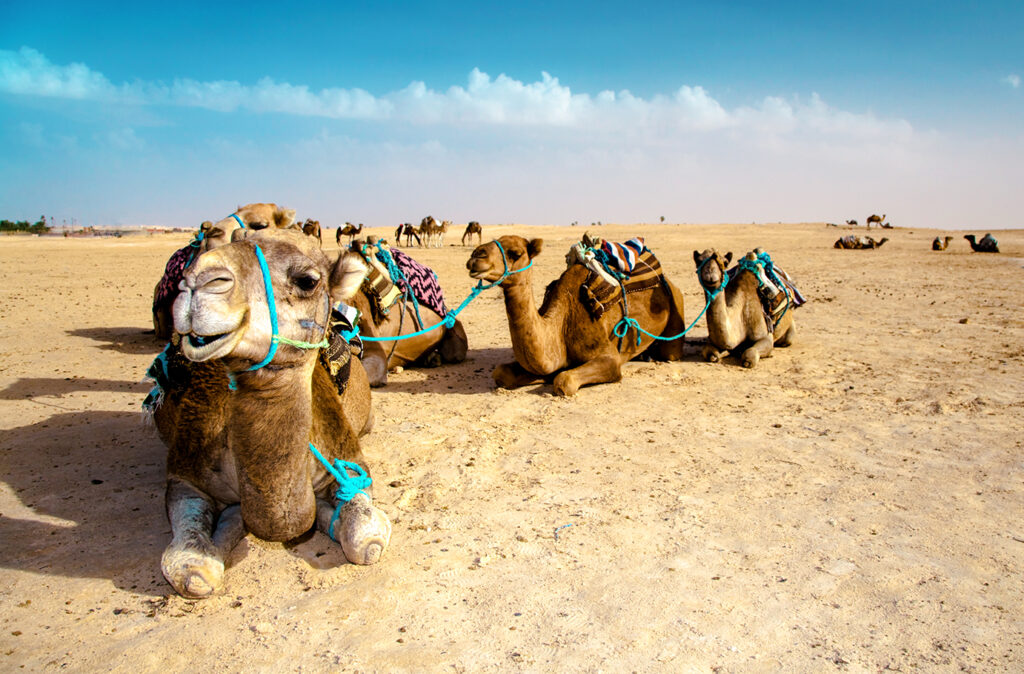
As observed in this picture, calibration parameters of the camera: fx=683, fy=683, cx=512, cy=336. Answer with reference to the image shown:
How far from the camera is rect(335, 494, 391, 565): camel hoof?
10.7 feet

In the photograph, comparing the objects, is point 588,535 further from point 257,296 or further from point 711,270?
point 711,270

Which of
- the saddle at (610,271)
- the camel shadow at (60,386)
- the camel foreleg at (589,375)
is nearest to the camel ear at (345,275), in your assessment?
the camel foreleg at (589,375)

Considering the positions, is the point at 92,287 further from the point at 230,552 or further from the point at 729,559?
the point at 729,559

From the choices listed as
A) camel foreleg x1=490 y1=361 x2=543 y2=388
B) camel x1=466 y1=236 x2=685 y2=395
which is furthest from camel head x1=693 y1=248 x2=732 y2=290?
camel foreleg x1=490 y1=361 x2=543 y2=388

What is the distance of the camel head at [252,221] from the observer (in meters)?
3.98

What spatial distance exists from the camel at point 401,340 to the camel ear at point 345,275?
12.2ft

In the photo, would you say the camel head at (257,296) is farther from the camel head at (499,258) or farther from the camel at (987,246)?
the camel at (987,246)

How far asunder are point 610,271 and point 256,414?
553 centimetres

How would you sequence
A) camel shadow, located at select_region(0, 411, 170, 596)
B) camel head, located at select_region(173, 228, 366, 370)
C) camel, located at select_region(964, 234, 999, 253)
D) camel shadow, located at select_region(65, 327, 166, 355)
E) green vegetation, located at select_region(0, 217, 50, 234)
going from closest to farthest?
camel head, located at select_region(173, 228, 366, 370) → camel shadow, located at select_region(0, 411, 170, 596) → camel shadow, located at select_region(65, 327, 166, 355) → camel, located at select_region(964, 234, 999, 253) → green vegetation, located at select_region(0, 217, 50, 234)

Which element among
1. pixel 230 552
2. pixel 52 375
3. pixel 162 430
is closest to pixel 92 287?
pixel 52 375

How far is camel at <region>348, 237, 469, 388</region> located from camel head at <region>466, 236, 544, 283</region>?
109cm

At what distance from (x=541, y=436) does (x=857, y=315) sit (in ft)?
27.8

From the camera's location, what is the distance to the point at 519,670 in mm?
2672

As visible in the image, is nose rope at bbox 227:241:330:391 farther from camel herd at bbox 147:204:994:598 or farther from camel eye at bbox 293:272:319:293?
camel eye at bbox 293:272:319:293
